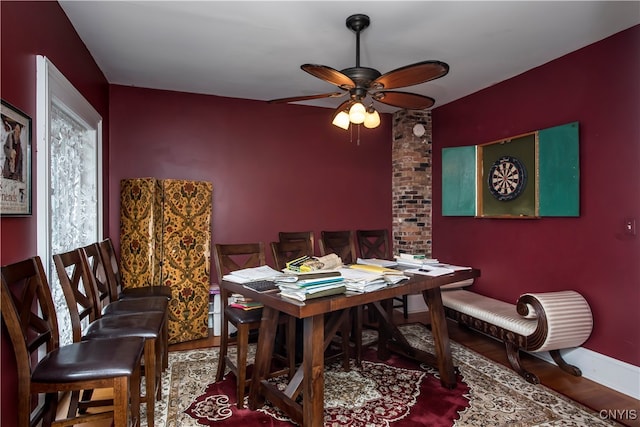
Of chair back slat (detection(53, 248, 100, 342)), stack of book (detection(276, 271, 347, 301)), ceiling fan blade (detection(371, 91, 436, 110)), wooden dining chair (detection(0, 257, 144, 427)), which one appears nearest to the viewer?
wooden dining chair (detection(0, 257, 144, 427))

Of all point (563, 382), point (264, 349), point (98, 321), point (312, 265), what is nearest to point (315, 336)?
point (312, 265)

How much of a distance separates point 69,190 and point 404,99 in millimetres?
2583

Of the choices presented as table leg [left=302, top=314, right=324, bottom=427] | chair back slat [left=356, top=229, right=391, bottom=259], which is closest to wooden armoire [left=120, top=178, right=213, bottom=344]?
chair back slat [left=356, top=229, right=391, bottom=259]

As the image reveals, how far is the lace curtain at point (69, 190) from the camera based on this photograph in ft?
8.33

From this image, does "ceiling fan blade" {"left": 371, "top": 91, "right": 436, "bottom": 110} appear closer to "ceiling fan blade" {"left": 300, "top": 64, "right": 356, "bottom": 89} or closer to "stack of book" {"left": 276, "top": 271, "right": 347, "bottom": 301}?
"ceiling fan blade" {"left": 300, "top": 64, "right": 356, "bottom": 89}

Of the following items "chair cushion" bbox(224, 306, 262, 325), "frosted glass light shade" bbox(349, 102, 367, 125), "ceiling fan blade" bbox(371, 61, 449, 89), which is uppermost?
"ceiling fan blade" bbox(371, 61, 449, 89)

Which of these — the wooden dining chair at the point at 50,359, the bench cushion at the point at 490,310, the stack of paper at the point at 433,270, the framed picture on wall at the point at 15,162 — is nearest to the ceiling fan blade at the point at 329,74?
the stack of paper at the point at 433,270

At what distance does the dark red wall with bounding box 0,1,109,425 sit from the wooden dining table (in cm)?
104

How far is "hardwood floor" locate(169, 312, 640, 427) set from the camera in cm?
236

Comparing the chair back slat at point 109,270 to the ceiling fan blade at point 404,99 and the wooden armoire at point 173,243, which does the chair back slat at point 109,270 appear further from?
the ceiling fan blade at point 404,99

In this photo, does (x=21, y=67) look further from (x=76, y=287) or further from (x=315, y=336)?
(x=315, y=336)

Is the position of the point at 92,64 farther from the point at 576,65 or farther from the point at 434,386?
the point at 576,65

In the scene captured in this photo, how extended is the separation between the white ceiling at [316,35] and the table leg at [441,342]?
1.86 metres

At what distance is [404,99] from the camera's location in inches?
106
